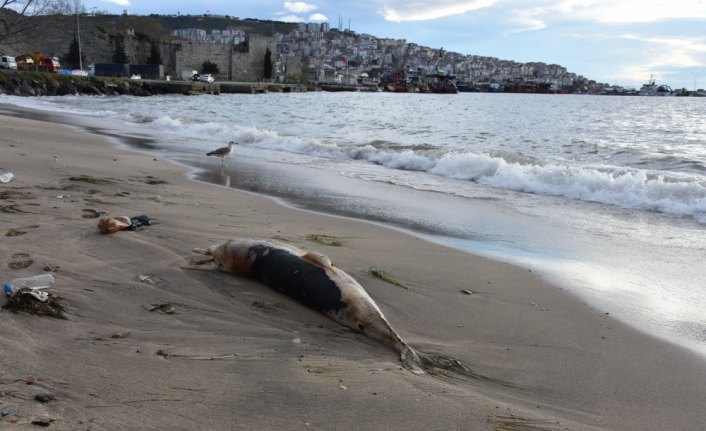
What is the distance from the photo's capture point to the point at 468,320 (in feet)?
11.6

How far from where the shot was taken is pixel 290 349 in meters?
2.79

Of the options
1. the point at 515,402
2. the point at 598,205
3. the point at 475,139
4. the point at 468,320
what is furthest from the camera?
the point at 475,139

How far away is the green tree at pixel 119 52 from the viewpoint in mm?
75938

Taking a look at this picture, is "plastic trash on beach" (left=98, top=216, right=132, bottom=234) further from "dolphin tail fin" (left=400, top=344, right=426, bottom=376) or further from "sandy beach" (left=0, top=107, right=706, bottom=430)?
"dolphin tail fin" (left=400, top=344, right=426, bottom=376)

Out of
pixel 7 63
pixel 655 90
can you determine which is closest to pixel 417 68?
pixel 655 90

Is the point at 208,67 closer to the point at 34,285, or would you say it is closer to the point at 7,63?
the point at 7,63

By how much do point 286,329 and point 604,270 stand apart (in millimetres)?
3189

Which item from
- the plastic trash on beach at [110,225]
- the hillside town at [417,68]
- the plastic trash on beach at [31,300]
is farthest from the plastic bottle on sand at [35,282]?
the hillside town at [417,68]

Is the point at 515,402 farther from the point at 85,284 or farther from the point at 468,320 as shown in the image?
the point at 85,284

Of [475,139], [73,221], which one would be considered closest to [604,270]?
[73,221]

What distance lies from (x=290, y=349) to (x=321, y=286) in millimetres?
612

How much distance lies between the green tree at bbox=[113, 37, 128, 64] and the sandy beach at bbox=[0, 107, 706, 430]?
7967 cm

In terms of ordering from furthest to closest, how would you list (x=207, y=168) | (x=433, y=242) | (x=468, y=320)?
(x=207, y=168) < (x=433, y=242) < (x=468, y=320)

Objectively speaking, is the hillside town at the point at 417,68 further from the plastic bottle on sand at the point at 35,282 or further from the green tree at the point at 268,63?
the plastic bottle on sand at the point at 35,282
